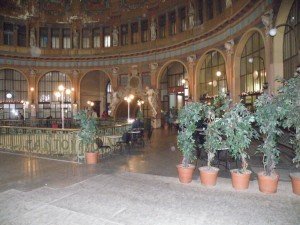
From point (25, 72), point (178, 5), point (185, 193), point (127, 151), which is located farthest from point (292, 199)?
point (25, 72)

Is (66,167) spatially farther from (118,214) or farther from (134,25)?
→ (134,25)

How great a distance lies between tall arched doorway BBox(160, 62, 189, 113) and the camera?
75.7 ft

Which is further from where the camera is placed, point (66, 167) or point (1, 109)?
point (1, 109)

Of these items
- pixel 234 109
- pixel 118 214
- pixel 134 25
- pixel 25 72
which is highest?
pixel 134 25

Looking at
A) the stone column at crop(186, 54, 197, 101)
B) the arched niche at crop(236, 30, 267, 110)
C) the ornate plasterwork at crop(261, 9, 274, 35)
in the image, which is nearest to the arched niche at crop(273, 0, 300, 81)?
the ornate plasterwork at crop(261, 9, 274, 35)

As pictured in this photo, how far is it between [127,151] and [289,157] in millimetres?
5414

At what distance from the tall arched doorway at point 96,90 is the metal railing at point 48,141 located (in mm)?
14216

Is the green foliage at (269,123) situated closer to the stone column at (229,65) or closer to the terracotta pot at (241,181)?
the terracotta pot at (241,181)

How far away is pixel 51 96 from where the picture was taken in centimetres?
2698

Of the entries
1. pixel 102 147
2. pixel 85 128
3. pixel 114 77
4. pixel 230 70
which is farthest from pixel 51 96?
pixel 85 128

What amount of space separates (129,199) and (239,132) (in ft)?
7.60

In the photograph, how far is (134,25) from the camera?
24781 millimetres

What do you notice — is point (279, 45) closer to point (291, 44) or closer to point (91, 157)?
point (291, 44)

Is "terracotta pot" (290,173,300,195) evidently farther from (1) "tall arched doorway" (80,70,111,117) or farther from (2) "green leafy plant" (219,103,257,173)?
(1) "tall arched doorway" (80,70,111,117)
